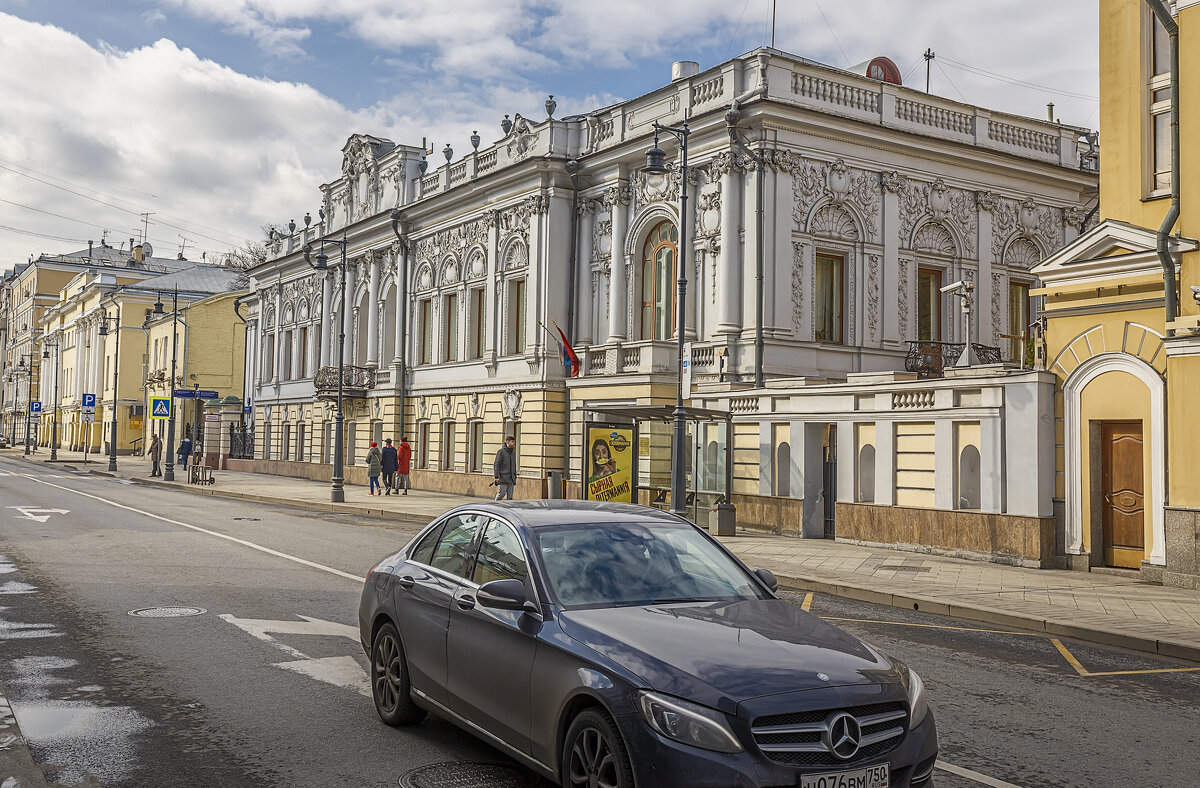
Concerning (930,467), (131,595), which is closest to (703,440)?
(930,467)

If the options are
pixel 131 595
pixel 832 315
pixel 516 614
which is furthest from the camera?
pixel 832 315

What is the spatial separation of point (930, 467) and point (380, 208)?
31.0 metres

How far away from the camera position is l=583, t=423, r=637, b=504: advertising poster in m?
23.8

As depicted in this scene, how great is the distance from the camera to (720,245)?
2777 cm

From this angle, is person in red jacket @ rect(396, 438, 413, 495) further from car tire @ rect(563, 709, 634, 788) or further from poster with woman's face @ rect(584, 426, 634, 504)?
car tire @ rect(563, 709, 634, 788)

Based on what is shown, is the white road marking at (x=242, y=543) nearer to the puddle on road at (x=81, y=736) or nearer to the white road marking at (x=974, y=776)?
the puddle on road at (x=81, y=736)

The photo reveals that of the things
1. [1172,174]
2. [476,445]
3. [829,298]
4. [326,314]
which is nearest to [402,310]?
[476,445]

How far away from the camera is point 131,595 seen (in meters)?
12.0

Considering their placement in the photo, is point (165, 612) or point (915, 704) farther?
point (165, 612)

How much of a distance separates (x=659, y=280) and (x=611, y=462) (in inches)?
341

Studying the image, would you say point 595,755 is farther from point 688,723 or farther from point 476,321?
point 476,321

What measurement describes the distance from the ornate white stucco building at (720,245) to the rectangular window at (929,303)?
6cm

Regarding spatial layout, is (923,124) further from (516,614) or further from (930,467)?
(516,614)

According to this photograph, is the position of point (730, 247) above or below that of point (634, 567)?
above
